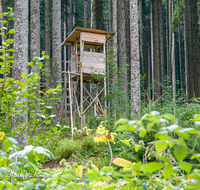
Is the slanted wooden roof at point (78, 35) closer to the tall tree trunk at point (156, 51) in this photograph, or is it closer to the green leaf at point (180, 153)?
the tall tree trunk at point (156, 51)

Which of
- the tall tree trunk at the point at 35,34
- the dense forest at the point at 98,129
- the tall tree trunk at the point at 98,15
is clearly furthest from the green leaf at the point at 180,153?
the tall tree trunk at the point at 98,15

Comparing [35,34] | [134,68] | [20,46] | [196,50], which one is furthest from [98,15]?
[20,46]

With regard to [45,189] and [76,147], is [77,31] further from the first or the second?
[45,189]

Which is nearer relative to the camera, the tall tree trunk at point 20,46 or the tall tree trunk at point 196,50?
the tall tree trunk at point 20,46

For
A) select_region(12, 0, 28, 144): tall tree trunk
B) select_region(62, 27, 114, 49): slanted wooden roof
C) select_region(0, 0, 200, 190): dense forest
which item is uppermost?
select_region(62, 27, 114, 49): slanted wooden roof

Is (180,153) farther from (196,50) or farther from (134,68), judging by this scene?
(196,50)

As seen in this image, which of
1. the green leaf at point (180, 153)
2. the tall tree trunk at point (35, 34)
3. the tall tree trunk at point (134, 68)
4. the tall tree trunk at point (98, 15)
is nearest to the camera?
the green leaf at point (180, 153)

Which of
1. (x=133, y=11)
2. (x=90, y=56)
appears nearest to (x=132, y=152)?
(x=133, y=11)

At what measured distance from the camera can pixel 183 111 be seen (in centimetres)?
594

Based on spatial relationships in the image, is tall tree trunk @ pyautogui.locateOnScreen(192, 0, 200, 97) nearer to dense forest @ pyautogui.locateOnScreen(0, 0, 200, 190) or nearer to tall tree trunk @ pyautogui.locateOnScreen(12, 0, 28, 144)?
dense forest @ pyautogui.locateOnScreen(0, 0, 200, 190)

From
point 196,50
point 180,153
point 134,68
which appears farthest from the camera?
point 196,50

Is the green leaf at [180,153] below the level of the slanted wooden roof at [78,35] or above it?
below

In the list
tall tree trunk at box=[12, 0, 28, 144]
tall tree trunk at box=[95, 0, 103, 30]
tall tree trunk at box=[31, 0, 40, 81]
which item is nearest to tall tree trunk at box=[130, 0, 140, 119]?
tall tree trunk at box=[12, 0, 28, 144]

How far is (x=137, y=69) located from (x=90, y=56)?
354cm
